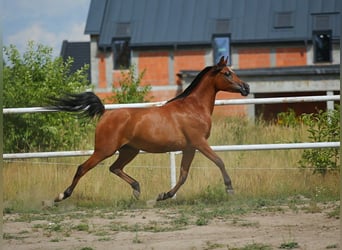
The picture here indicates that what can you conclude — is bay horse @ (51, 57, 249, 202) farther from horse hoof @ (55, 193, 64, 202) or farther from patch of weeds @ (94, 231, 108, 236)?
patch of weeds @ (94, 231, 108, 236)

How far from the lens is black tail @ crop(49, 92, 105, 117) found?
8273mm

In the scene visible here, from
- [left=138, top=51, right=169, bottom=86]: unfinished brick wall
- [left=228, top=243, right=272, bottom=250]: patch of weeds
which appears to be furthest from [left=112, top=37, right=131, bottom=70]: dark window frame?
[left=228, top=243, right=272, bottom=250]: patch of weeds

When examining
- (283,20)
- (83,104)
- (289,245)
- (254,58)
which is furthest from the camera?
(254,58)


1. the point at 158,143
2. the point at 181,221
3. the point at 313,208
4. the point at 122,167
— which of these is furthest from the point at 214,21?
the point at 181,221

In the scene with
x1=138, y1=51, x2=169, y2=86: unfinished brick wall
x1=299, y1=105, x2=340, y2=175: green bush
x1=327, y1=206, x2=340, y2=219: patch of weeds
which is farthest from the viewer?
x1=138, y1=51, x2=169, y2=86: unfinished brick wall

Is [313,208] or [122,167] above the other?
[122,167]

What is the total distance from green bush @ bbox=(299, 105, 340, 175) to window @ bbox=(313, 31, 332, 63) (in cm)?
1965

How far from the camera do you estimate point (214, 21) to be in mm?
29328

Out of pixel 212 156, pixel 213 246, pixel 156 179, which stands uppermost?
pixel 212 156

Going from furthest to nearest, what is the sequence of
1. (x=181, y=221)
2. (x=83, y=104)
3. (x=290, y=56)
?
(x=290, y=56) → (x=83, y=104) → (x=181, y=221)

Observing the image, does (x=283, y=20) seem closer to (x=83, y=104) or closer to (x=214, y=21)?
(x=214, y=21)

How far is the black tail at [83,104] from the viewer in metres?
8.27

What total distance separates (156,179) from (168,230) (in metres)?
2.28

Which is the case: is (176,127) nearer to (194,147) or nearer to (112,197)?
(194,147)
